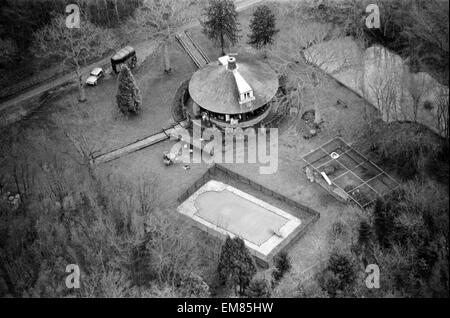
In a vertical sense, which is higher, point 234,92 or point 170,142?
point 234,92

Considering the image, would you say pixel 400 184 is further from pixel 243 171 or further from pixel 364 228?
pixel 243 171

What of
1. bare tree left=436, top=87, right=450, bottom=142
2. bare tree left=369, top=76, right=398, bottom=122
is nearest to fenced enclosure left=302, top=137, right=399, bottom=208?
bare tree left=369, top=76, right=398, bottom=122

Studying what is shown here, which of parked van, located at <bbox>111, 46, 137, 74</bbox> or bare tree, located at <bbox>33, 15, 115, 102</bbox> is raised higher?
bare tree, located at <bbox>33, 15, 115, 102</bbox>

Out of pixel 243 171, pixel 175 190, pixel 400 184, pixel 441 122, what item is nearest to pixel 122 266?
pixel 175 190

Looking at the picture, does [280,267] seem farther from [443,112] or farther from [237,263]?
[443,112]

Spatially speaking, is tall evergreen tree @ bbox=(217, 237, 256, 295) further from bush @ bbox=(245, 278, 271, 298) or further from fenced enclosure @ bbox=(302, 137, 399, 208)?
fenced enclosure @ bbox=(302, 137, 399, 208)

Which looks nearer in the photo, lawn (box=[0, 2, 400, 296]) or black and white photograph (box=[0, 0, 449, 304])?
black and white photograph (box=[0, 0, 449, 304])

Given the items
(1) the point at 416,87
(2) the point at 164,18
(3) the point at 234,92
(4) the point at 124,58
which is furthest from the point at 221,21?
(1) the point at 416,87
